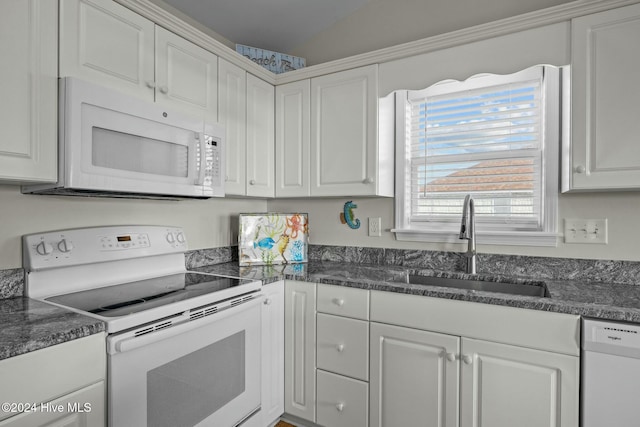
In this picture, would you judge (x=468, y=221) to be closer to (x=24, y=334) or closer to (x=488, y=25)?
(x=488, y=25)

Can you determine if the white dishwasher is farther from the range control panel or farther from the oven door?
the range control panel

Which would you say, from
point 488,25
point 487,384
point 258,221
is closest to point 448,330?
point 487,384

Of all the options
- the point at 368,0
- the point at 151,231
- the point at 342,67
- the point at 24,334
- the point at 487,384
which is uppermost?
the point at 368,0

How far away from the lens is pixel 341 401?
1763 mm

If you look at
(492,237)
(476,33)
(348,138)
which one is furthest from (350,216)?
(476,33)

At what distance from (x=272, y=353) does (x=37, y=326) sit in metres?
1.08

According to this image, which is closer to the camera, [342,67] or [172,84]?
[172,84]

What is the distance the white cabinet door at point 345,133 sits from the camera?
6.72 ft

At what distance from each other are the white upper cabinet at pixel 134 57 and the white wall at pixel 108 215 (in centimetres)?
55

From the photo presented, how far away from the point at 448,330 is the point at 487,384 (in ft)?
0.80

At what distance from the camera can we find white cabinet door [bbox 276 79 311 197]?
89.3 inches

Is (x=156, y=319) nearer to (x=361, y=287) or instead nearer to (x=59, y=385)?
(x=59, y=385)

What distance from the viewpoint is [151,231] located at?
1.83m

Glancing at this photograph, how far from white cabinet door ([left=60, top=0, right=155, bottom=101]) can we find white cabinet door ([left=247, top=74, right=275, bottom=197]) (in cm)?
68
